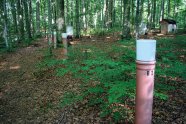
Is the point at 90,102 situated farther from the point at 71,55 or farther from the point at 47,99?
the point at 71,55

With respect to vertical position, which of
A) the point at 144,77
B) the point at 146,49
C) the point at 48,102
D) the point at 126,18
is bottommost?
the point at 48,102

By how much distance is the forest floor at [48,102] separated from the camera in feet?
17.0

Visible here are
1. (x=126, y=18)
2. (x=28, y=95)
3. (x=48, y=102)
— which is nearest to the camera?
(x=48, y=102)

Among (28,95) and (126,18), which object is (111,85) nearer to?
(28,95)

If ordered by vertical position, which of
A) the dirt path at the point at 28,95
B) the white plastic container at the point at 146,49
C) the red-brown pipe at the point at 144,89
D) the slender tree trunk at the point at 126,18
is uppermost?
the slender tree trunk at the point at 126,18

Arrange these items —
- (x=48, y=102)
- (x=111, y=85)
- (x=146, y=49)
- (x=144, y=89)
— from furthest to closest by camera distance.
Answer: (x=48, y=102) < (x=111, y=85) < (x=144, y=89) < (x=146, y=49)

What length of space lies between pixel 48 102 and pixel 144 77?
13.3 ft

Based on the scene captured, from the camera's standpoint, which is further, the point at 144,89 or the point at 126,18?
the point at 126,18

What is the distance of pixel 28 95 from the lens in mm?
7340

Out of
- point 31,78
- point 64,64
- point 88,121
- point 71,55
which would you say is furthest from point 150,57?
point 71,55

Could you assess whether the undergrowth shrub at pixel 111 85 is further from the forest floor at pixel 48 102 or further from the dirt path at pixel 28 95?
the dirt path at pixel 28 95

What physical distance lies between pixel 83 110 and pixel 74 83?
7.41 feet

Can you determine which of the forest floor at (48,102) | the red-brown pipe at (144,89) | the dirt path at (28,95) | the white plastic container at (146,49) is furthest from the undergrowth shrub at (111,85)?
the white plastic container at (146,49)

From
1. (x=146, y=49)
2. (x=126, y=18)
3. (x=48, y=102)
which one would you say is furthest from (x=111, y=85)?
(x=126, y=18)
